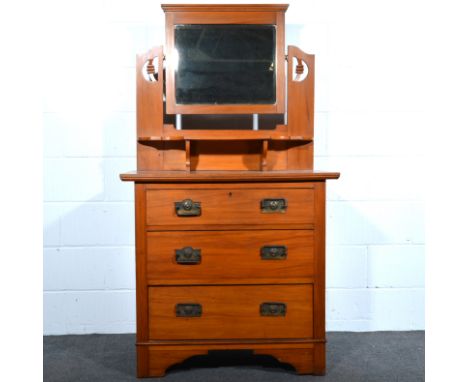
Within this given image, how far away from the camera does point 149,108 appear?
2.83 m

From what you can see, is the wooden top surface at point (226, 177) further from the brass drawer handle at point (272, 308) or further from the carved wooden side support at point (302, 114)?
the brass drawer handle at point (272, 308)

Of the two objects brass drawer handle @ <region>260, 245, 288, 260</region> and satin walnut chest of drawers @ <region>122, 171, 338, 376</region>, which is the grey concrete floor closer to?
satin walnut chest of drawers @ <region>122, 171, 338, 376</region>

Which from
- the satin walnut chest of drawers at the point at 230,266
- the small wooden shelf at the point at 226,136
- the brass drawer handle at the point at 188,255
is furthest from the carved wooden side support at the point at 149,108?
the brass drawer handle at the point at 188,255

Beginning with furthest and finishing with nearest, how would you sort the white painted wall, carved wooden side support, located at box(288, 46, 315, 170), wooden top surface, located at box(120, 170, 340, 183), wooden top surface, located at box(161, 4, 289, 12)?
the white painted wall
carved wooden side support, located at box(288, 46, 315, 170)
wooden top surface, located at box(161, 4, 289, 12)
wooden top surface, located at box(120, 170, 340, 183)

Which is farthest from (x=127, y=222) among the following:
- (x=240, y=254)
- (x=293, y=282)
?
(x=293, y=282)

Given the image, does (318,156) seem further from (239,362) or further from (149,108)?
(239,362)

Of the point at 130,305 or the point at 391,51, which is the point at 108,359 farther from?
the point at 391,51

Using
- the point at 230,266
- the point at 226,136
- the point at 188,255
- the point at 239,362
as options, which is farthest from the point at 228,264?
the point at 226,136

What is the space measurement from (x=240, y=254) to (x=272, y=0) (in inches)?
58.5

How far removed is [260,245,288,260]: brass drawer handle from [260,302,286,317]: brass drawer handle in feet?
0.69

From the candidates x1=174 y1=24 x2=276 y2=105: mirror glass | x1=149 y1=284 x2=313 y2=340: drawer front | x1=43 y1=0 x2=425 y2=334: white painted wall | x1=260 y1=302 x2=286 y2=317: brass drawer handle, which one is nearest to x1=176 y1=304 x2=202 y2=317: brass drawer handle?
x1=149 y1=284 x2=313 y2=340: drawer front

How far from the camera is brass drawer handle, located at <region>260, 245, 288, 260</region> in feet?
8.07

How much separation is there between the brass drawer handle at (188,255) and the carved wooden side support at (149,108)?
0.58 meters

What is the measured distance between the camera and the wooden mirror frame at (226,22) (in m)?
2.74
